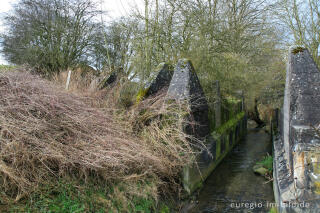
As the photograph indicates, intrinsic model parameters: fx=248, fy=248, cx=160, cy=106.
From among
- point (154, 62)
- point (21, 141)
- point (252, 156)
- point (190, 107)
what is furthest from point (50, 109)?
point (252, 156)

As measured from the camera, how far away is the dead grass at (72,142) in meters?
3.17

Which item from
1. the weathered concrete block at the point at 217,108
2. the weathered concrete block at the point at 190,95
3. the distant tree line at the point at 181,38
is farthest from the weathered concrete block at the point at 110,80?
the weathered concrete block at the point at 217,108

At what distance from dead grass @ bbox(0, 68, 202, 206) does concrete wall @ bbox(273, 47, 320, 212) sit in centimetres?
180

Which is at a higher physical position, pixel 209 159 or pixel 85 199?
pixel 85 199

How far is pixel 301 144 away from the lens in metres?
3.70

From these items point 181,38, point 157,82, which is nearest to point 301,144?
point 157,82

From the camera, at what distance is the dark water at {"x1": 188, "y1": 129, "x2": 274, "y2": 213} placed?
16.3ft

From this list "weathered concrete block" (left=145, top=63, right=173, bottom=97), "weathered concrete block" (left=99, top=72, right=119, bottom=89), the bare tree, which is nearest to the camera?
"weathered concrete block" (left=145, top=63, right=173, bottom=97)

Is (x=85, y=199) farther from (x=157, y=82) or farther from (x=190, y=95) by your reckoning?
(x=157, y=82)

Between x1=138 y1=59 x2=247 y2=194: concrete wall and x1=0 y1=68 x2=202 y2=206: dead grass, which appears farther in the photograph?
x1=138 y1=59 x2=247 y2=194: concrete wall

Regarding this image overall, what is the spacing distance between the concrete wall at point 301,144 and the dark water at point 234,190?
0.67 m

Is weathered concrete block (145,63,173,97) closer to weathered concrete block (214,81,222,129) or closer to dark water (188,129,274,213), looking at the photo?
weathered concrete block (214,81,222,129)

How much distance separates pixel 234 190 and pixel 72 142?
397 centimetres

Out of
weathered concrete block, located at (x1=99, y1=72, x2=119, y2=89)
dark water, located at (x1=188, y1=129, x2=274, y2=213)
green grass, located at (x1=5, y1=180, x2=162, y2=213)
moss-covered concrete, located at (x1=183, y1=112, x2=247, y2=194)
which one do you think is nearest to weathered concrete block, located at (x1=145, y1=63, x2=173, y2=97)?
moss-covered concrete, located at (x1=183, y1=112, x2=247, y2=194)
